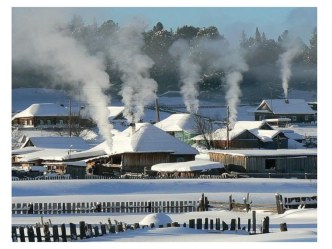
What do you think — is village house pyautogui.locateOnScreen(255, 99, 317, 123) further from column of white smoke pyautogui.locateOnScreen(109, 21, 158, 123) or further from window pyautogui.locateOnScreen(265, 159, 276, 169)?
window pyautogui.locateOnScreen(265, 159, 276, 169)

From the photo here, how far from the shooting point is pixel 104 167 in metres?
53.8

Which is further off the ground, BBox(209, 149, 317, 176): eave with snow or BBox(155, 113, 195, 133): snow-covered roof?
BBox(155, 113, 195, 133): snow-covered roof

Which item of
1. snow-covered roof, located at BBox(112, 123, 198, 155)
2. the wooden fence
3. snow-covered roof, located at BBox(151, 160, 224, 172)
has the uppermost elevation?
snow-covered roof, located at BBox(112, 123, 198, 155)

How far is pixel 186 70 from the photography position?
13588 cm

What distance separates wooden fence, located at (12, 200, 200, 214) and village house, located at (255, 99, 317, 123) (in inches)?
2818

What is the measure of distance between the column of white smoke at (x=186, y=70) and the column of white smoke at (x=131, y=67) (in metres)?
9.34

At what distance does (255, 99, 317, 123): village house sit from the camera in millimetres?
101625

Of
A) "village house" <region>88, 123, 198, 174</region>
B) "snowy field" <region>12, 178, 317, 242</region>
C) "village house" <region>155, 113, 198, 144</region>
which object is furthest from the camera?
"village house" <region>155, 113, 198, 144</region>

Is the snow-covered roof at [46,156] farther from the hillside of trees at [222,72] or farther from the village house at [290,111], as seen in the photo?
the hillside of trees at [222,72]

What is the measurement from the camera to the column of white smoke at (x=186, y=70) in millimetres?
129775

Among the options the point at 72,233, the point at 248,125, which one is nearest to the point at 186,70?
the point at 248,125

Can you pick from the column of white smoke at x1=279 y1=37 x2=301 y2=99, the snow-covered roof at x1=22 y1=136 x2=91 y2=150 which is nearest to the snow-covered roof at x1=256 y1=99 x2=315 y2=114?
the column of white smoke at x1=279 y1=37 x2=301 y2=99

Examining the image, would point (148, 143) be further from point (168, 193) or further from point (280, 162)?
point (168, 193)
